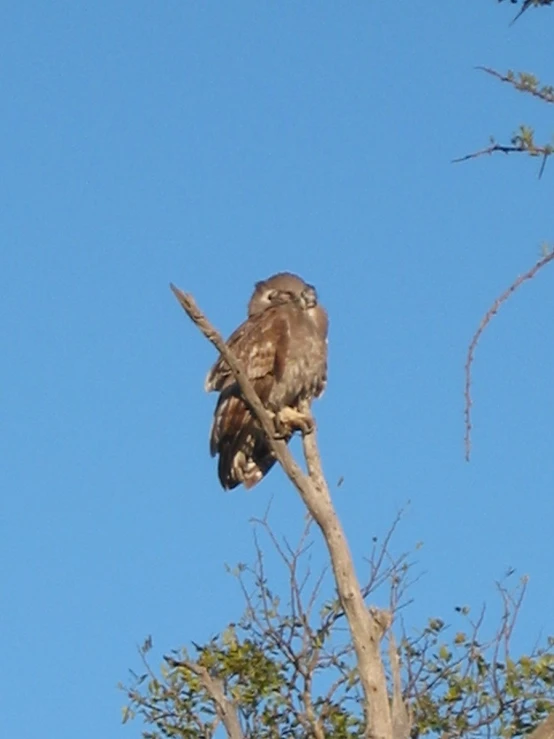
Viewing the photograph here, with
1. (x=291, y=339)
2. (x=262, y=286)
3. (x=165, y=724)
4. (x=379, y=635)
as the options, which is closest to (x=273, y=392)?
(x=291, y=339)

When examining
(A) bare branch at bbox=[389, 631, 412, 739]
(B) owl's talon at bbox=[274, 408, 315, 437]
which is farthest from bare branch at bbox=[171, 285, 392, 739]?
(B) owl's talon at bbox=[274, 408, 315, 437]

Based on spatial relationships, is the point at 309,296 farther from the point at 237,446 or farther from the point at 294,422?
the point at 294,422

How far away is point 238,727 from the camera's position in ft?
28.9

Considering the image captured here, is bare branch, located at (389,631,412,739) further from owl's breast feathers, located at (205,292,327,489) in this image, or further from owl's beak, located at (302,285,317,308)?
owl's beak, located at (302,285,317,308)

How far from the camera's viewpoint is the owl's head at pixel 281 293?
9164mm

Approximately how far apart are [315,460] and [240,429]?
1.46 m

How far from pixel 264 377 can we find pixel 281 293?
810 mm

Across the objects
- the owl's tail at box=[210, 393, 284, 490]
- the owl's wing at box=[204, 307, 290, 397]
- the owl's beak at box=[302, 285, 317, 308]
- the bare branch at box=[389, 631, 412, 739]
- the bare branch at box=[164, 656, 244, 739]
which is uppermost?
the owl's beak at box=[302, 285, 317, 308]

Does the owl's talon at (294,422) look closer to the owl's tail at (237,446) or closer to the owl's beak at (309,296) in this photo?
the owl's tail at (237,446)

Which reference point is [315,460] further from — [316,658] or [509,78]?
[316,658]

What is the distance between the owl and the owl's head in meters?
0.03

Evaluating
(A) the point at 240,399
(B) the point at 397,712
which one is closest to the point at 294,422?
(A) the point at 240,399

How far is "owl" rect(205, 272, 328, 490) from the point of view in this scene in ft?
27.7

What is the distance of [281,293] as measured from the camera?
933cm
